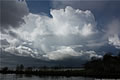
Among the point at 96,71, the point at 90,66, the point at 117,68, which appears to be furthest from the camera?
the point at 90,66

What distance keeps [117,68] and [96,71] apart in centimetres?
2080

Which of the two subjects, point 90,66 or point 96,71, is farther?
point 90,66

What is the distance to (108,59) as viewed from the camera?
588ft

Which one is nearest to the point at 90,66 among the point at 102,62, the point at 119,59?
the point at 102,62

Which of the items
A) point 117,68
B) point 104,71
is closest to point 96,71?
point 104,71

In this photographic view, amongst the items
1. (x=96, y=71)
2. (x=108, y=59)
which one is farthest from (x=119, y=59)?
(x=96, y=71)

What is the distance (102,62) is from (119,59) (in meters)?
16.4

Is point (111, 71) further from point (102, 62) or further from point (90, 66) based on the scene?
point (90, 66)

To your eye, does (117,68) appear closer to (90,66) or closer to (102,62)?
(102,62)

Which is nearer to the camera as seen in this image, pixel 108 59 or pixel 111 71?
pixel 111 71

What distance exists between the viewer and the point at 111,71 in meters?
168

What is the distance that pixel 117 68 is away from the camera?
165125 millimetres

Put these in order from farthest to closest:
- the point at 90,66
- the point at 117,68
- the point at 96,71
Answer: the point at 90,66 < the point at 96,71 < the point at 117,68

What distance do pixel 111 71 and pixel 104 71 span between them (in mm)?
6118
